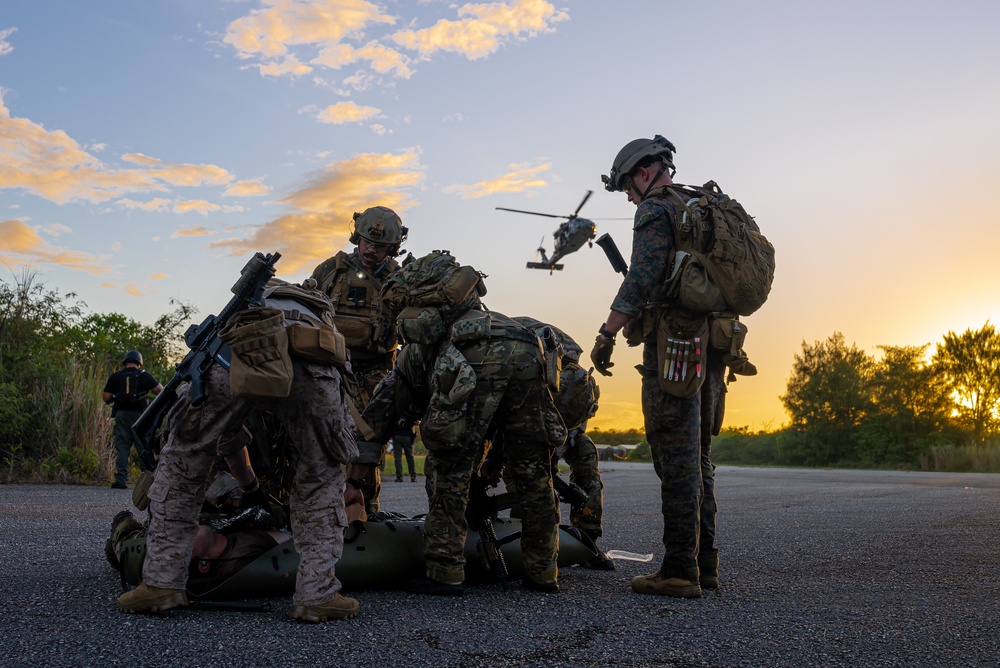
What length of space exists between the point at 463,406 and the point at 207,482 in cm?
137

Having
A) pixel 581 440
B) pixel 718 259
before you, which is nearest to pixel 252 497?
pixel 581 440

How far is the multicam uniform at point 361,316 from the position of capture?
6.98 meters

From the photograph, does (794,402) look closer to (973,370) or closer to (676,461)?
(973,370)

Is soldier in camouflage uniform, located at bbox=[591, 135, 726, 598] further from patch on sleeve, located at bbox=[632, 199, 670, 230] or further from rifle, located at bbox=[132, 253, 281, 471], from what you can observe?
rifle, located at bbox=[132, 253, 281, 471]

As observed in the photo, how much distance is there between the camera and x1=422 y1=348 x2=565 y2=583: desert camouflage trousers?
4711 millimetres

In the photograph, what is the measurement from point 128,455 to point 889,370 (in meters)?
49.7

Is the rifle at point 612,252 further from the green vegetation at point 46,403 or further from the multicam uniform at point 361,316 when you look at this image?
the green vegetation at point 46,403

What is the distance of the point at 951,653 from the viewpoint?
349 cm

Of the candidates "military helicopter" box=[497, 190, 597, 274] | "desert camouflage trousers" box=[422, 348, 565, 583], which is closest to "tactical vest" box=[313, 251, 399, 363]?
"desert camouflage trousers" box=[422, 348, 565, 583]

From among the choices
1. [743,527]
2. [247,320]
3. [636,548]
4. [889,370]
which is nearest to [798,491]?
[743,527]

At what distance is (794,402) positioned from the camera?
57.2 metres

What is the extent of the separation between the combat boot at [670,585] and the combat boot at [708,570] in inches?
12.1

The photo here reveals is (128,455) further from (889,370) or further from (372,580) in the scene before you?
(889,370)

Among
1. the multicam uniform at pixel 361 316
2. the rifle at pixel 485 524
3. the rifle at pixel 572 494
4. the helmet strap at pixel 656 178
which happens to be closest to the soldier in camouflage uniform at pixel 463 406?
the rifle at pixel 485 524
